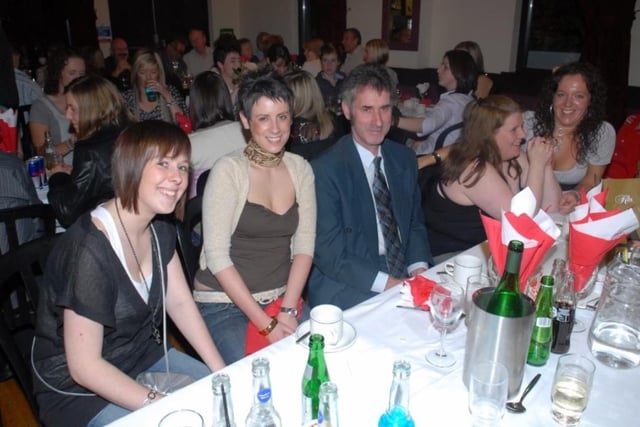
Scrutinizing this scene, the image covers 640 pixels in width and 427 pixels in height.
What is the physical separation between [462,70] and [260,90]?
2637mm

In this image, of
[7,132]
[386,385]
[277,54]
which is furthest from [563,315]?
[277,54]

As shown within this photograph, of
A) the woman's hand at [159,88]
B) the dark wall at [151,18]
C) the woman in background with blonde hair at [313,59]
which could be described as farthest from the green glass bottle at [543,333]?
the dark wall at [151,18]

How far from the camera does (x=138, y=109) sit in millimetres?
4250

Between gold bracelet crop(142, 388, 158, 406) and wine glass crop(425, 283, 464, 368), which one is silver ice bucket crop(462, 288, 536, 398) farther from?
gold bracelet crop(142, 388, 158, 406)

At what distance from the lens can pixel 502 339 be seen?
3.58 ft

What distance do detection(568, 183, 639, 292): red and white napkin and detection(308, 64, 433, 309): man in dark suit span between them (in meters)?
0.70

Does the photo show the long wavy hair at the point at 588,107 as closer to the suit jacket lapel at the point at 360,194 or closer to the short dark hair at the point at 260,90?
the suit jacket lapel at the point at 360,194

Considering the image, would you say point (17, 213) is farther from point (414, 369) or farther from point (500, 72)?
point (500, 72)

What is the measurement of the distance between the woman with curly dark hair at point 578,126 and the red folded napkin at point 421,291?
1.70 meters

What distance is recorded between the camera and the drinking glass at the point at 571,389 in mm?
1106

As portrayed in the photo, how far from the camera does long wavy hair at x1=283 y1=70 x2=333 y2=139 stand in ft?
10.9

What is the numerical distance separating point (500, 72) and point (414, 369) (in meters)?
6.19

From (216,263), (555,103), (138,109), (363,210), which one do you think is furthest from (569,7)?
(216,263)

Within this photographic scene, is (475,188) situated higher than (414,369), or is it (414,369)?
(475,188)
